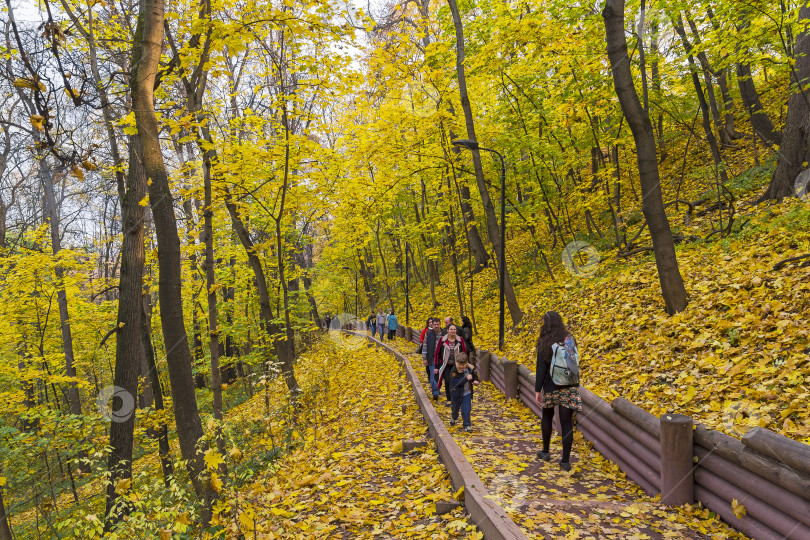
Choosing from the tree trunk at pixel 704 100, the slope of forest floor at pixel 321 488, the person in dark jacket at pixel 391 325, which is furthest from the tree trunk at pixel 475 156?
the person in dark jacket at pixel 391 325

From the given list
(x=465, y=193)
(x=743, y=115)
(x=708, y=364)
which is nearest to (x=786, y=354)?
(x=708, y=364)

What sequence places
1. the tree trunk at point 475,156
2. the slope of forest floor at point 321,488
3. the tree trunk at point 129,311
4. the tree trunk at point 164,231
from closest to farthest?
the slope of forest floor at point 321,488 < the tree trunk at point 164,231 < the tree trunk at point 129,311 < the tree trunk at point 475,156

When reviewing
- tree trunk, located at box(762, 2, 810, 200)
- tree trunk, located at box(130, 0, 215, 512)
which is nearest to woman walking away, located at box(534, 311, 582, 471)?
tree trunk, located at box(130, 0, 215, 512)

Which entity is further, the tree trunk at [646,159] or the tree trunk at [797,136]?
the tree trunk at [797,136]

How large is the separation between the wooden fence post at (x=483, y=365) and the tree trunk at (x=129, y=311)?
7.98 metres

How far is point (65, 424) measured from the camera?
8070 mm

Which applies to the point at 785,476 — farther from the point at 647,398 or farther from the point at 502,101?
the point at 502,101

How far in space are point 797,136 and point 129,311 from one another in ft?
48.6

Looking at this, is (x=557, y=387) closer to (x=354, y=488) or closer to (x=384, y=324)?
(x=354, y=488)

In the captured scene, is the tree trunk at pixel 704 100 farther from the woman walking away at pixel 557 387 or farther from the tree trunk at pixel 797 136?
the woman walking away at pixel 557 387

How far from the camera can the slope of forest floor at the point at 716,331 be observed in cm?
491

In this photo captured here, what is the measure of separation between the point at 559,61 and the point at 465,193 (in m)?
7.63

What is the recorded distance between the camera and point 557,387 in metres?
5.51

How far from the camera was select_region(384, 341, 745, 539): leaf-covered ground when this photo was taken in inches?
148
